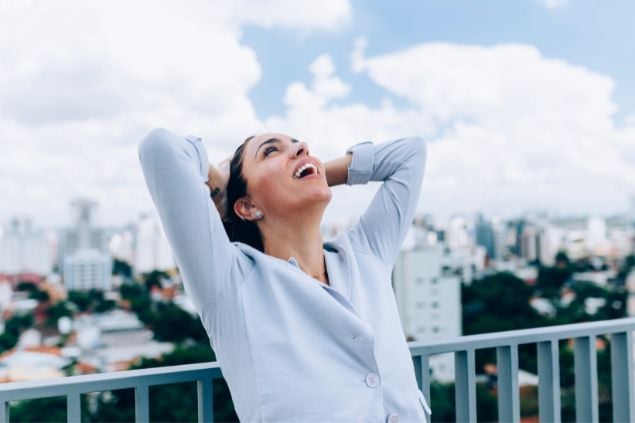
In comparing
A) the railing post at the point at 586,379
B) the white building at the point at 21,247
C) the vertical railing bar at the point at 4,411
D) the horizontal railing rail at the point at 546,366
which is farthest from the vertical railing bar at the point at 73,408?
the white building at the point at 21,247

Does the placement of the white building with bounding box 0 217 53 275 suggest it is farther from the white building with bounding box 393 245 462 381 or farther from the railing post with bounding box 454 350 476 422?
the railing post with bounding box 454 350 476 422

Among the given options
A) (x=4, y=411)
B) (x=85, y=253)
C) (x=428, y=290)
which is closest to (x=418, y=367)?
(x=4, y=411)

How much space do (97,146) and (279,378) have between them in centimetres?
3012

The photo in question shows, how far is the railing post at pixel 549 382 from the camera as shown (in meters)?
1.69

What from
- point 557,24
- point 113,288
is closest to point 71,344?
point 113,288

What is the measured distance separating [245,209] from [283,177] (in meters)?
0.12

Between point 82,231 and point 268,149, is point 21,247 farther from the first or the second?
point 268,149

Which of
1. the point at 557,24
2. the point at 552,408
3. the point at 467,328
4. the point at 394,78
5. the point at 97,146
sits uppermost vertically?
the point at 557,24

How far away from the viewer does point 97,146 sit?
95.5 feet

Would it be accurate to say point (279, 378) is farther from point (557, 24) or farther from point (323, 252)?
point (557, 24)

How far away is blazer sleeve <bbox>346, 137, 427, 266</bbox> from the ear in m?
0.26

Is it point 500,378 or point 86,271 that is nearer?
point 500,378

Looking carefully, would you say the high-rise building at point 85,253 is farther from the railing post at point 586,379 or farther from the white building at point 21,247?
the railing post at point 586,379

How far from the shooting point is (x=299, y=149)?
4.15 ft
